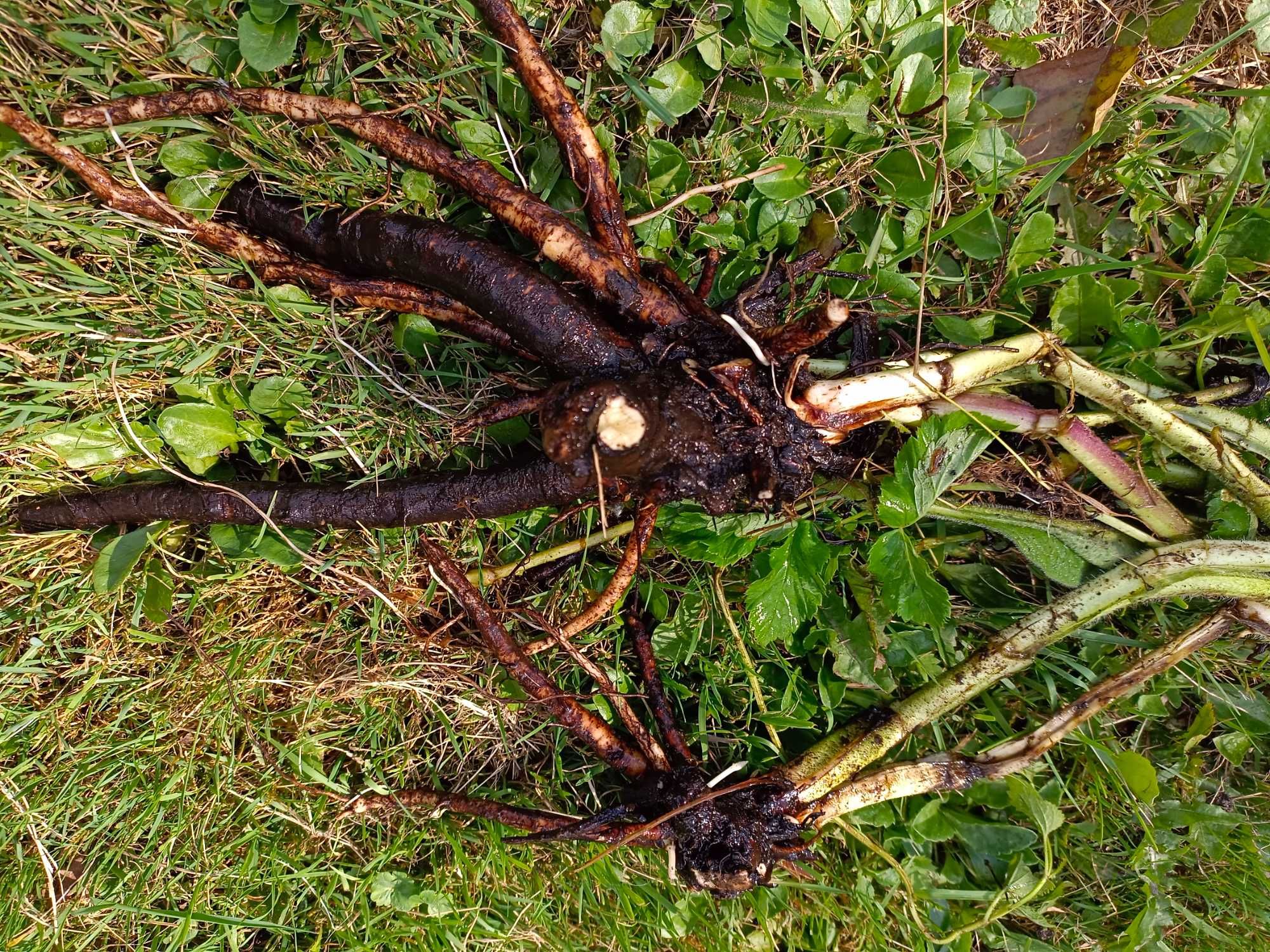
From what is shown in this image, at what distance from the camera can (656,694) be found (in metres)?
1.79

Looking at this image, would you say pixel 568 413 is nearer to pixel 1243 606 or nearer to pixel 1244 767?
pixel 1243 606

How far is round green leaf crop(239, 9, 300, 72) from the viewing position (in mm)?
1487

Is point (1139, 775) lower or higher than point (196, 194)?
lower

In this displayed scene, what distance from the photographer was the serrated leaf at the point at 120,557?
172 cm

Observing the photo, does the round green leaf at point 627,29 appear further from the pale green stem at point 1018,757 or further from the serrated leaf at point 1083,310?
the pale green stem at point 1018,757

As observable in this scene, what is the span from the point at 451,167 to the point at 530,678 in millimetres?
1236

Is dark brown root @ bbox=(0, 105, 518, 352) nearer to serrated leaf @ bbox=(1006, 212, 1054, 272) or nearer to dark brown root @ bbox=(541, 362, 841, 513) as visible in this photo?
dark brown root @ bbox=(541, 362, 841, 513)

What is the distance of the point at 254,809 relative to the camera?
70.7 inches

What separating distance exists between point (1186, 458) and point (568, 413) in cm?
153

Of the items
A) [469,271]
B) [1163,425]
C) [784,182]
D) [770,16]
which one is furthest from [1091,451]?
[469,271]

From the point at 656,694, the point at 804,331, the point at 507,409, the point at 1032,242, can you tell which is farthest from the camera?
the point at 656,694

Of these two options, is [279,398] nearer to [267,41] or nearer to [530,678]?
[267,41]

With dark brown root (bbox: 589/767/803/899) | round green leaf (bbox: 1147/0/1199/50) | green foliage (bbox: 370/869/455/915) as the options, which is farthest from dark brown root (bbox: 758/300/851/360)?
green foliage (bbox: 370/869/455/915)

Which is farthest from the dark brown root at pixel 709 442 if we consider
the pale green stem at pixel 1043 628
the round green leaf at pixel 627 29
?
the round green leaf at pixel 627 29
